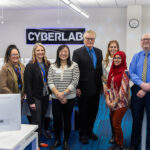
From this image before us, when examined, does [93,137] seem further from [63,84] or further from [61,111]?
[63,84]

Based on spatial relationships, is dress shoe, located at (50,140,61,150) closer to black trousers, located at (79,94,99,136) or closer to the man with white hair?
black trousers, located at (79,94,99,136)

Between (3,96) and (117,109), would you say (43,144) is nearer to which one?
(117,109)

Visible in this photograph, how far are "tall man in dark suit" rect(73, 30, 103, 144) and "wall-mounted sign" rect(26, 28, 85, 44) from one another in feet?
14.7

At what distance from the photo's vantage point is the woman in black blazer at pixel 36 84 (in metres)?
2.91

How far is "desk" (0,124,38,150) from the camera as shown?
5.81 ft

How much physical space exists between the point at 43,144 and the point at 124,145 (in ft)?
3.94

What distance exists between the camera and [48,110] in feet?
11.1

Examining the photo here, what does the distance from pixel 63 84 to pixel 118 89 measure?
743mm

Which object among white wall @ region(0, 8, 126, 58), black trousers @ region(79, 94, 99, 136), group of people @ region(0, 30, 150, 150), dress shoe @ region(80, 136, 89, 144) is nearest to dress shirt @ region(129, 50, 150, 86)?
group of people @ region(0, 30, 150, 150)

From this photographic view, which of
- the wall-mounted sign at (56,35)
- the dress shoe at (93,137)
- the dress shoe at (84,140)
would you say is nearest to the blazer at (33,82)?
the dress shoe at (84,140)

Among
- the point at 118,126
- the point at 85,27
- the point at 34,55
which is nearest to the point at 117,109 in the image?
the point at 118,126

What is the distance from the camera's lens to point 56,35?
773 centimetres

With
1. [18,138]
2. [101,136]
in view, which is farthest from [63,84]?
[101,136]

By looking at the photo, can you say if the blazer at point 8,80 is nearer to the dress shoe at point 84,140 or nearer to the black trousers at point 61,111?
the black trousers at point 61,111
